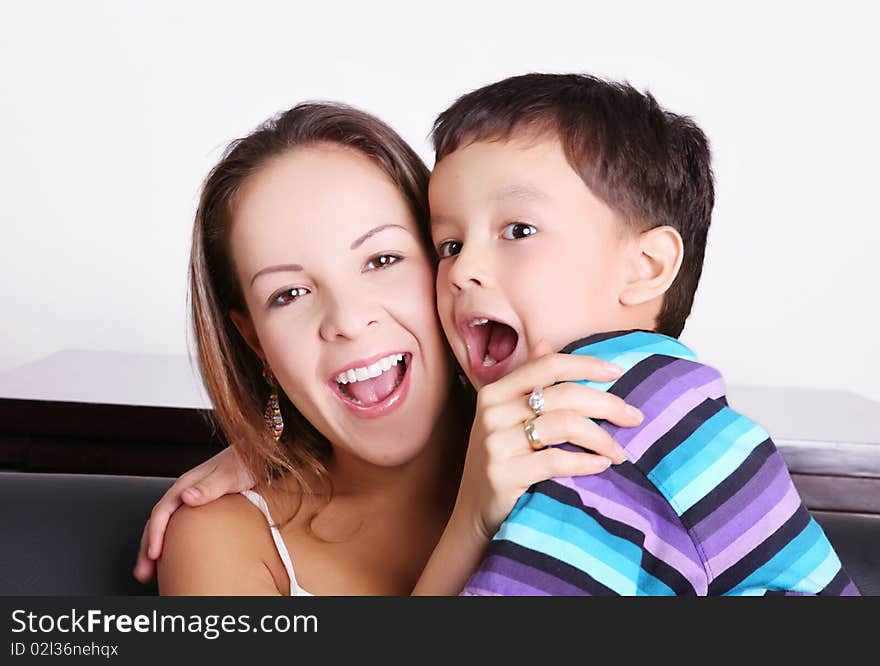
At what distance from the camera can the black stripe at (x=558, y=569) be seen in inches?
46.1

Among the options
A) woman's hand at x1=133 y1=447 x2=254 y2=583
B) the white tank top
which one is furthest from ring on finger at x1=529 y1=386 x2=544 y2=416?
woman's hand at x1=133 y1=447 x2=254 y2=583

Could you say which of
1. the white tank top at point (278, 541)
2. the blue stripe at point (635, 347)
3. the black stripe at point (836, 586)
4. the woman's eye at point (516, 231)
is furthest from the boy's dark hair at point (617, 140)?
the white tank top at point (278, 541)

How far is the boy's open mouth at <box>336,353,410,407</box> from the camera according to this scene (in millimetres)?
1699

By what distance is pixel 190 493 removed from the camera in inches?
71.6

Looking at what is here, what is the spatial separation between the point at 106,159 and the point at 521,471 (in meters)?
3.45

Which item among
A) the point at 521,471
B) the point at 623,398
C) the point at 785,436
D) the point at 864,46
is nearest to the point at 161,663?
the point at 521,471

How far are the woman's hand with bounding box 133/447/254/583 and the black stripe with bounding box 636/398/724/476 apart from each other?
88 centimetres

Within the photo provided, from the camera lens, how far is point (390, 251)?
1.71m

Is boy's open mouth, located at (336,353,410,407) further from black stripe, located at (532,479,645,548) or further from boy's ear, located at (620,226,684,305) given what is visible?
black stripe, located at (532,479,645,548)

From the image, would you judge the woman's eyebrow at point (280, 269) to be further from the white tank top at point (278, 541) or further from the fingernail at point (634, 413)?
the fingernail at point (634, 413)

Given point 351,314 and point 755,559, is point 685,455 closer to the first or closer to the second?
point 755,559

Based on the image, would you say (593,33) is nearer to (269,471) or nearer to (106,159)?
(106,159)

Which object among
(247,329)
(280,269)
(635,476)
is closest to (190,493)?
(247,329)

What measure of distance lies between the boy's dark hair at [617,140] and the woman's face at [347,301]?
0.17m
